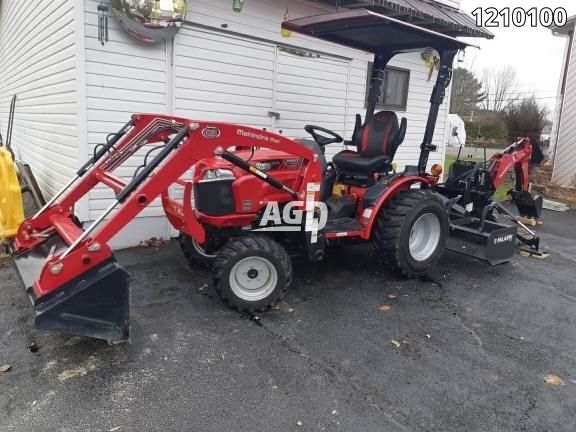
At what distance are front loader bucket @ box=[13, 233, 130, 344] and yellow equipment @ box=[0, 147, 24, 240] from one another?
138cm

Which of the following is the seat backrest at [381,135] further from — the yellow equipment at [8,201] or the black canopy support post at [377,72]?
the yellow equipment at [8,201]

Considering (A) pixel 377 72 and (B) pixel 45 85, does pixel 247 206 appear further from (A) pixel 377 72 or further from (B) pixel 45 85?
(B) pixel 45 85

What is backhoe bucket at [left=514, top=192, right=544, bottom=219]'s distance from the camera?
677cm

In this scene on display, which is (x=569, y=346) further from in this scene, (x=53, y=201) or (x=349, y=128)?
(x=349, y=128)

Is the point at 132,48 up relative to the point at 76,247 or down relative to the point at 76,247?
up

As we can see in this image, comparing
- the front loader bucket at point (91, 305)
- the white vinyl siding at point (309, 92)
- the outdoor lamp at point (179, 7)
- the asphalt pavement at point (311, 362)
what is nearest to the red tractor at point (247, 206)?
Result: the front loader bucket at point (91, 305)

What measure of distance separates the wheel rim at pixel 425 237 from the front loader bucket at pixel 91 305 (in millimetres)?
2973

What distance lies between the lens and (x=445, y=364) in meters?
3.15

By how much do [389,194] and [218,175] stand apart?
1.70 m

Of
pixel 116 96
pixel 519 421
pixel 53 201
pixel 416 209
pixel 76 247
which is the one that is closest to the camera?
pixel 519 421

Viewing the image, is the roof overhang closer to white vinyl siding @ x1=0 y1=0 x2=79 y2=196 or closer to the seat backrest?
the seat backrest

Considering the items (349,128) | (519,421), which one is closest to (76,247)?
(519,421)

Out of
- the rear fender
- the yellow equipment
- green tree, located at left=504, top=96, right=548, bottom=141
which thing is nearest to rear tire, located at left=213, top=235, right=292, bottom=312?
the rear fender

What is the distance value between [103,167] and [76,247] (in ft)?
3.89
